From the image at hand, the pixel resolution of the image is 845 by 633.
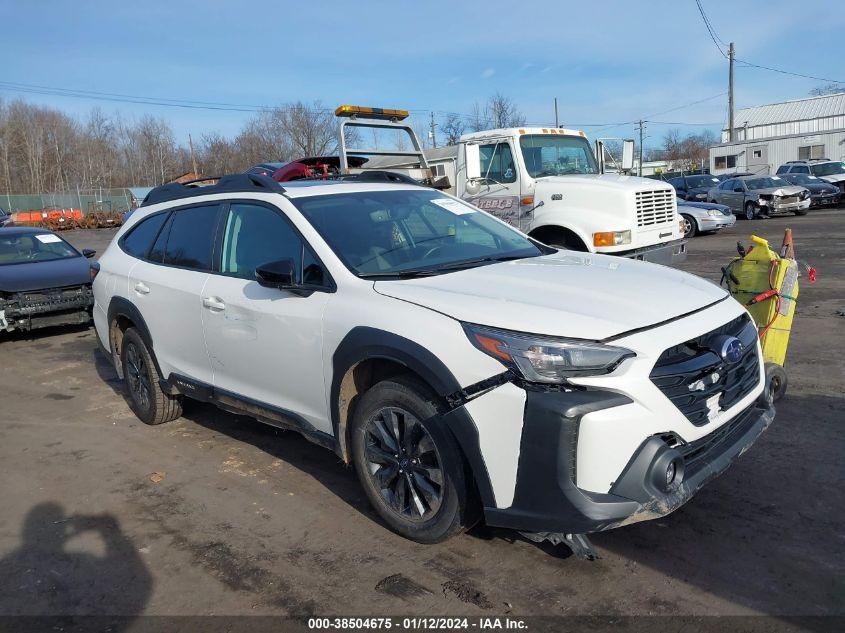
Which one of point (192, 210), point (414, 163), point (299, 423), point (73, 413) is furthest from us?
point (414, 163)

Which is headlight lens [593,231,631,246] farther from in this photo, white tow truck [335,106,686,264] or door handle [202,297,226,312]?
door handle [202,297,226,312]

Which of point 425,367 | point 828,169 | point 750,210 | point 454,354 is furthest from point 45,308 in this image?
point 828,169

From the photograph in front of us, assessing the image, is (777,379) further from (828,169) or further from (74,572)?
(828,169)

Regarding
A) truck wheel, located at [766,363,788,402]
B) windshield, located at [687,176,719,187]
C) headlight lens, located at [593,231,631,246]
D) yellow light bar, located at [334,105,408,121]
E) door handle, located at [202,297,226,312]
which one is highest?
yellow light bar, located at [334,105,408,121]

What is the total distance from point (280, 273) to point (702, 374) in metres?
2.17

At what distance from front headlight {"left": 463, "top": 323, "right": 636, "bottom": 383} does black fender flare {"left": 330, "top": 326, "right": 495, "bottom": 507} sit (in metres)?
0.31

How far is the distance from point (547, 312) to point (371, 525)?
1.60m

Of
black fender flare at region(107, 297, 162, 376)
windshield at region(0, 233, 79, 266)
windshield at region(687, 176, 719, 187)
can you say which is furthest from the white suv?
windshield at region(687, 176, 719, 187)

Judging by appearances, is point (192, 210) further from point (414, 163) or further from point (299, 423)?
point (414, 163)

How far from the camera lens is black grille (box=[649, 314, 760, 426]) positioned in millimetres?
2977

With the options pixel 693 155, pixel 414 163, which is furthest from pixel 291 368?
pixel 693 155

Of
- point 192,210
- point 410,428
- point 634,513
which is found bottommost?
point 634,513

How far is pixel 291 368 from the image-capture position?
3.99 meters

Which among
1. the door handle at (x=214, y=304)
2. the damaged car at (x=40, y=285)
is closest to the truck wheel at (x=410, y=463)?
the door handle at (x=214, y=304)
